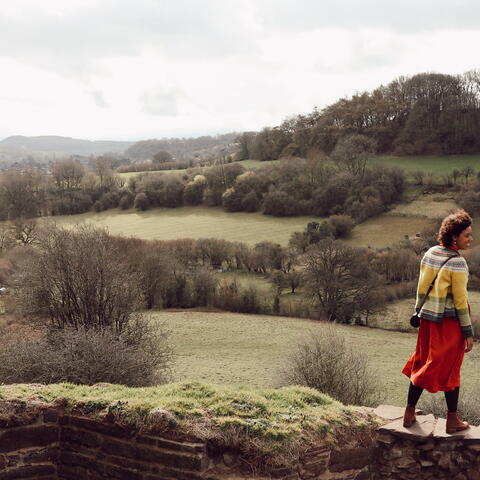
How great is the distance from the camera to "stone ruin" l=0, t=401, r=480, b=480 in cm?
579

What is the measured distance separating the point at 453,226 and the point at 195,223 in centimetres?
6335

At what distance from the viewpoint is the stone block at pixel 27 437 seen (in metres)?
6.17

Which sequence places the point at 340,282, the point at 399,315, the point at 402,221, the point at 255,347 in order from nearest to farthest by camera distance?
the point at 255,347
the point at 399,315
the point at 340,282
the point at 402,221

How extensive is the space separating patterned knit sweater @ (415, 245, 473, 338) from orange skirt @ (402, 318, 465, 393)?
0.36 feet

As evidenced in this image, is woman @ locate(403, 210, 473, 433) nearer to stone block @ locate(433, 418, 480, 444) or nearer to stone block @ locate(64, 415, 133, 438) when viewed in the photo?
stone block @ locate(433, 418, 480, 444)

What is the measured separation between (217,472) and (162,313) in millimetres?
32974

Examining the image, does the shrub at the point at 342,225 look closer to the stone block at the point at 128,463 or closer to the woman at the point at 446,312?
the woman at the point at 446,312

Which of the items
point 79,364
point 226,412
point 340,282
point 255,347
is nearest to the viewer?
point 226,412

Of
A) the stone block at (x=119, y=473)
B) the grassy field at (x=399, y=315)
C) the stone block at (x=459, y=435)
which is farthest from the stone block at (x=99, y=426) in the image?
the grassy field at (x=399, y=315)

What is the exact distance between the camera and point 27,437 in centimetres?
626

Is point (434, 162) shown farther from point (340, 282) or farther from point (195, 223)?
point (340, 282)

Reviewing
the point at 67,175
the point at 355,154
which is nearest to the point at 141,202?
the point at 67,175

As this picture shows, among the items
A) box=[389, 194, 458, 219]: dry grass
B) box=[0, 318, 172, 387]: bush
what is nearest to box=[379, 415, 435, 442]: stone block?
box=[0, 318, 172, 387]: bush

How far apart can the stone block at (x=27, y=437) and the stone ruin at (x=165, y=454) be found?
12mm
